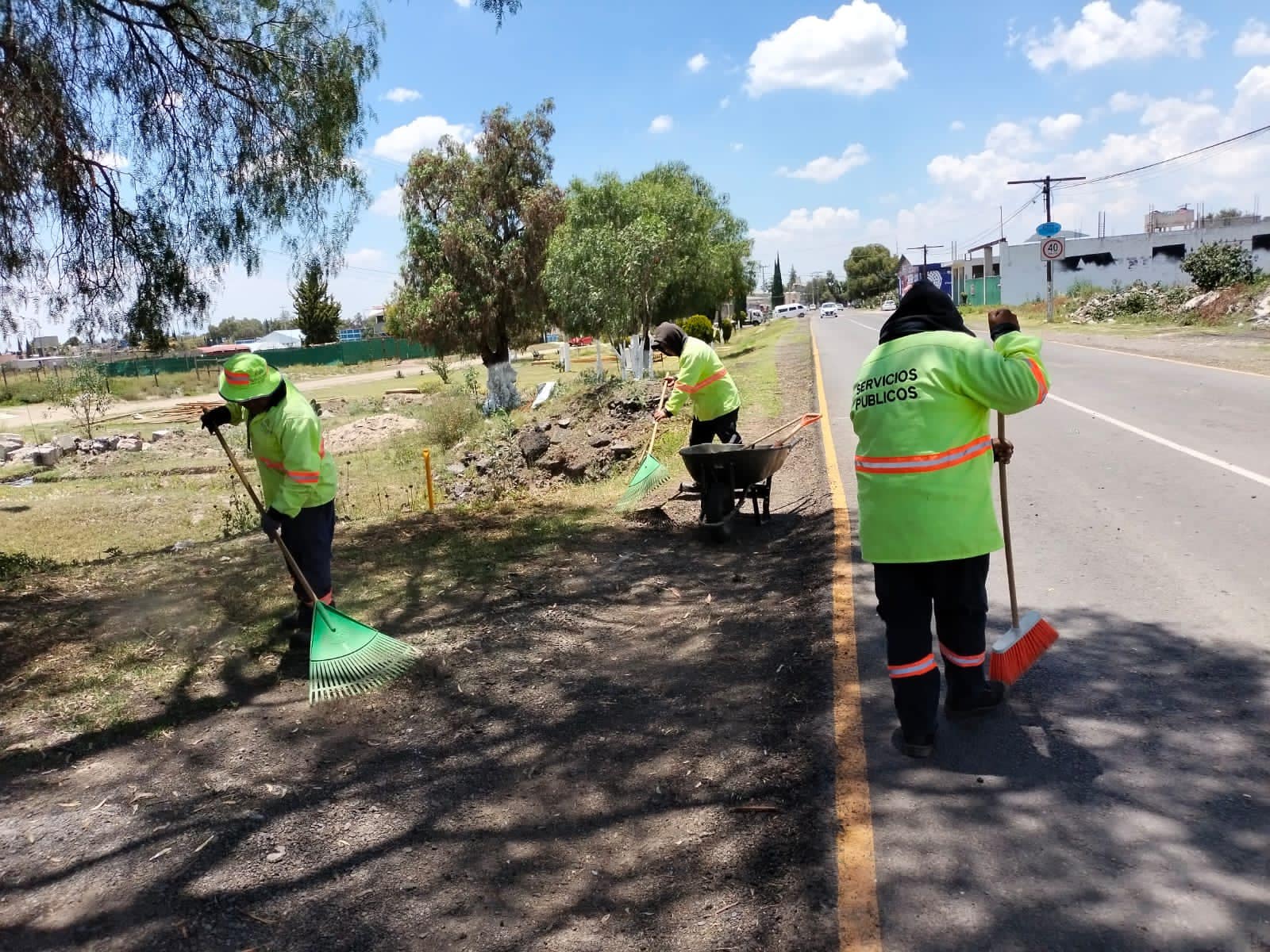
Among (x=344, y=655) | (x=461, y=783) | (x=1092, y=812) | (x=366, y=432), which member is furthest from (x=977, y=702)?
(x=366, y=432)

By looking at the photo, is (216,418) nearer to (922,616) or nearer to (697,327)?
(922,616)

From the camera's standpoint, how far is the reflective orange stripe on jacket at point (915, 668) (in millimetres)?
3781

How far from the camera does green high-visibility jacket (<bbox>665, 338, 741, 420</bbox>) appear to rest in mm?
7887

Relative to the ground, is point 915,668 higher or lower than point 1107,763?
higher

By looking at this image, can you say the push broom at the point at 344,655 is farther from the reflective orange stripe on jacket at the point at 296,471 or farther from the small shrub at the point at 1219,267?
the small shrub at the point at 1219,267

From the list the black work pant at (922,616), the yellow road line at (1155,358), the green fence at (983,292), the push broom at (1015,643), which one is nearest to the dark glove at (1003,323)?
the push broom at (1015,643)

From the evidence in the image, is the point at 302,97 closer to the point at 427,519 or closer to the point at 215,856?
the point at 427,519

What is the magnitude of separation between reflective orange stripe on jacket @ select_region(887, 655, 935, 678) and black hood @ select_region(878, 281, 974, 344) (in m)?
1.30

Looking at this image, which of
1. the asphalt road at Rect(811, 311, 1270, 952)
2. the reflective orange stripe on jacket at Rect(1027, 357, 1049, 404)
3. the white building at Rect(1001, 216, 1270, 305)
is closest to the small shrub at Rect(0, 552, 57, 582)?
the asphalt road at Rect(811, 311, 1270, 952)

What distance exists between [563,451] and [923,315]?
11087 mm

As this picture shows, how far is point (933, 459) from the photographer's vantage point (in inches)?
145

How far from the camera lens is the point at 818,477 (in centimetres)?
1020

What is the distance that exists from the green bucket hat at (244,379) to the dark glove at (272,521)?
63cm

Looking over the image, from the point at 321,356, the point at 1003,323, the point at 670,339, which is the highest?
the point at 321,356
